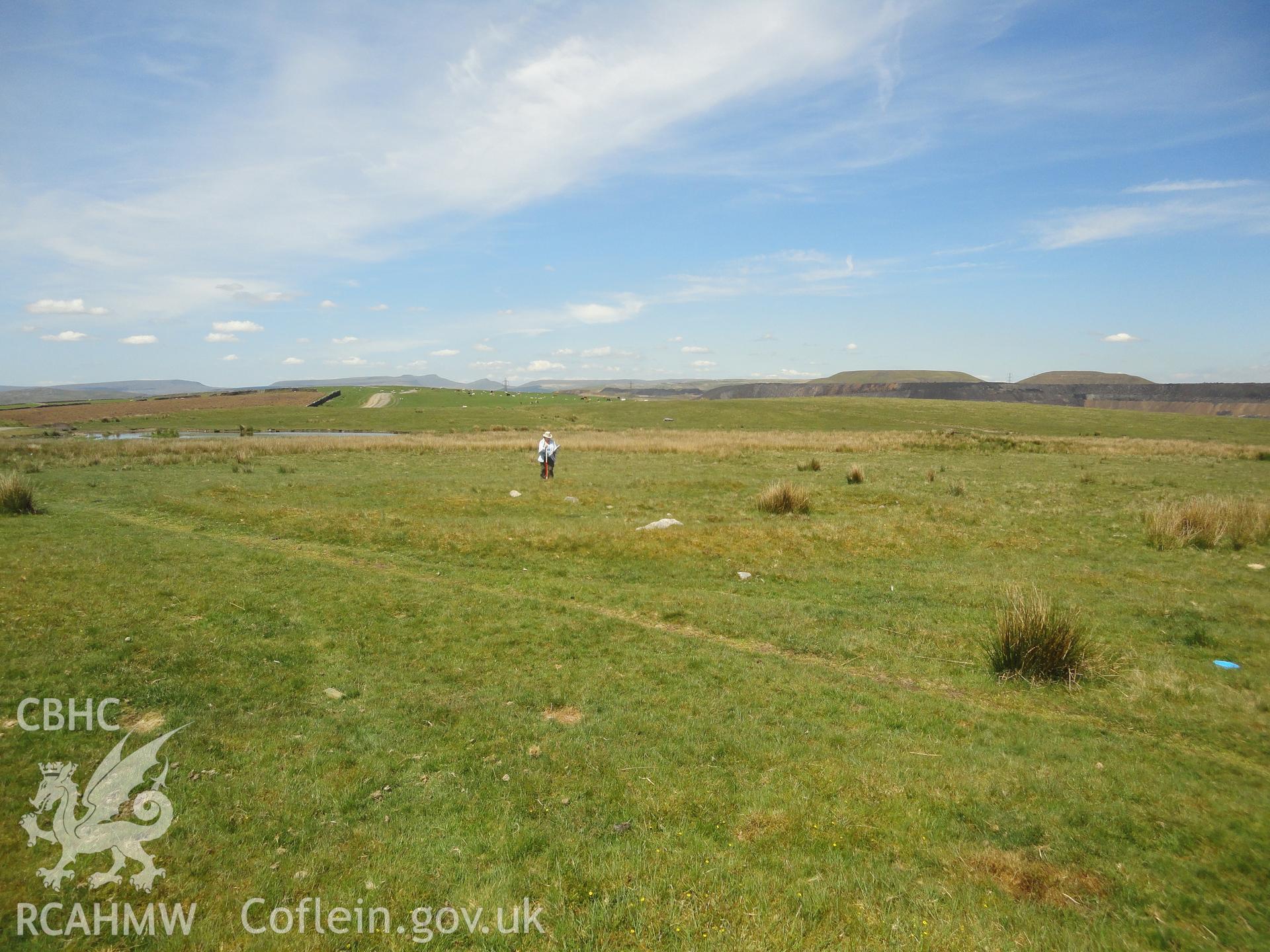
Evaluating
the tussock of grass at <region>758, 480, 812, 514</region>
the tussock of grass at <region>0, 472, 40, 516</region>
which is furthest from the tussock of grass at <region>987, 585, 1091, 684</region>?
the tussock of grass at <region>0, 472, 40, 516</region>

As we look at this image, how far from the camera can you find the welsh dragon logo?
18.8ft

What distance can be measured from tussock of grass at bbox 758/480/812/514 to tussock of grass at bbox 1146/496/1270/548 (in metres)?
10.6

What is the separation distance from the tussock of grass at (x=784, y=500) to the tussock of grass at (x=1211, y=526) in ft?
34.8

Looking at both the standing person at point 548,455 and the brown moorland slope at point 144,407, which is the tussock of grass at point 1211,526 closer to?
the standing person at point 548,455

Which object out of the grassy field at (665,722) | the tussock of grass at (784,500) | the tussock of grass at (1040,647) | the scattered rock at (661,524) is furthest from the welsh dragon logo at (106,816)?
the tussock of grass at (784,500)

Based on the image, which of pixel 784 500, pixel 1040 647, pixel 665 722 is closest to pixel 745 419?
pixel 784 500

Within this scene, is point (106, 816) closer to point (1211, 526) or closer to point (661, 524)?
point (661, 524)

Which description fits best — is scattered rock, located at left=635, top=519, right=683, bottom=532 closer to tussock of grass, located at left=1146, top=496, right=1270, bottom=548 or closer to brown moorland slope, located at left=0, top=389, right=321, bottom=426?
tussock of grass, located at left=1146, top=496, right=1270, bottom=548

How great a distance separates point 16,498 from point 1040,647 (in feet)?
93.6

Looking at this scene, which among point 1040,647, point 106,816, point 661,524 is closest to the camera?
point 106,816

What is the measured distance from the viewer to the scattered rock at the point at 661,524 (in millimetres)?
20312

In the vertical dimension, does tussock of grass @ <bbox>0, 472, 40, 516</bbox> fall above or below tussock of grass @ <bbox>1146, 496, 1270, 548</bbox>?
above

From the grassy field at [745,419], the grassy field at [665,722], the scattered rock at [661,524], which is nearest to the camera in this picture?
the grassy field at [665,722]

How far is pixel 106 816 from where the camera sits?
6410mm
